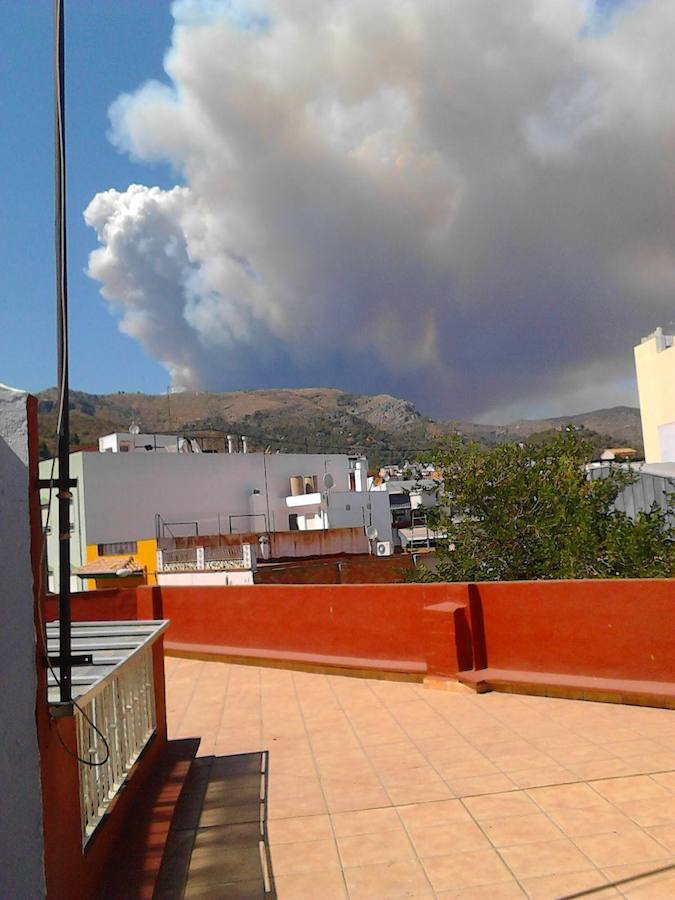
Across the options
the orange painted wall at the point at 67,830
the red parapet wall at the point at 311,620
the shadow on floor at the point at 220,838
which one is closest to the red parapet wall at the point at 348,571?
the red parapet wall at the point at 311,620

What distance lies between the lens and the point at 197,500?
104ft

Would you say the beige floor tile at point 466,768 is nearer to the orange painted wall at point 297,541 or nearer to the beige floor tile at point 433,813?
the beige floor tile at point 433,813

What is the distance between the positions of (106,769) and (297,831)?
1318mm

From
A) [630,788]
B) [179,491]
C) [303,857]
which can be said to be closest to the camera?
[303,857]

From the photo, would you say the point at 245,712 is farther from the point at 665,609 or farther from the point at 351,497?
the point at 351,497

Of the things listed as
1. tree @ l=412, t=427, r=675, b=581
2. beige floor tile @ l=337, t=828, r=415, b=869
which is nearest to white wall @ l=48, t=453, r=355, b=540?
tree @ l=412, t=427, r=675, b=581

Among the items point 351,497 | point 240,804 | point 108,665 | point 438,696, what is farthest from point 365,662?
point 351,497

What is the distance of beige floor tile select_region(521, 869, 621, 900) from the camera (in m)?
3.72

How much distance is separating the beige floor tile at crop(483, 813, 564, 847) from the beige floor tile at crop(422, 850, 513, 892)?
180 millimetres

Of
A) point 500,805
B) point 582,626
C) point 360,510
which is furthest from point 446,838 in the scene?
point 360,510

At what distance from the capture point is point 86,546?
26828mm

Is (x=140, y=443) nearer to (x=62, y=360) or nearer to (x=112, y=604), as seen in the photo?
(x=112, y=604)

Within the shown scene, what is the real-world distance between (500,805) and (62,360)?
154 inches

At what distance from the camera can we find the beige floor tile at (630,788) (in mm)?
4910
